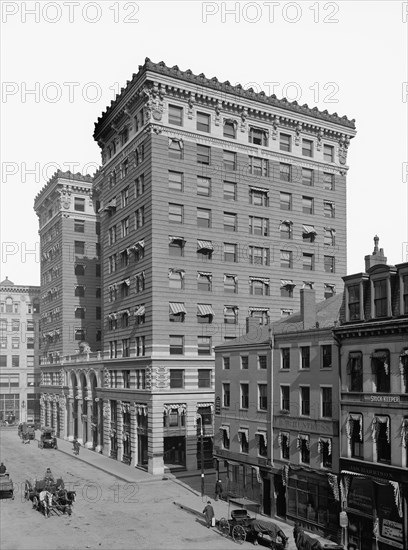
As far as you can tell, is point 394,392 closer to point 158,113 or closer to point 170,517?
point 170,517

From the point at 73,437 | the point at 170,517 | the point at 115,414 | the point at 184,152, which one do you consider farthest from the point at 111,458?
the point at 184,152

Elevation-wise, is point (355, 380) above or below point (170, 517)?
above

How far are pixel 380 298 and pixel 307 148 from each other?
3855 cm

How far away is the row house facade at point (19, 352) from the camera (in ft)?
380

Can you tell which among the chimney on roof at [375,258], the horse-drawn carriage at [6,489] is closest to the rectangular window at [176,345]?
the horse-drawn carriage at [6,489]

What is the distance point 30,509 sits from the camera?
42.9 m

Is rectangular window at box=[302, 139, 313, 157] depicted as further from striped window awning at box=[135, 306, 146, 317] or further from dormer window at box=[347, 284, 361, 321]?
dormer window at box=[347, 284, 361, 321]

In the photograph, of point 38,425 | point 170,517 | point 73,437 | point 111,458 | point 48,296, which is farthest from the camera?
point 38,425

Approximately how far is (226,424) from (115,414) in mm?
23592

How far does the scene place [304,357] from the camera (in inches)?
1593

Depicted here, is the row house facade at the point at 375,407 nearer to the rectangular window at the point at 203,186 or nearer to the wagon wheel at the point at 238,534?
the wagon wheel at the point at 238,534

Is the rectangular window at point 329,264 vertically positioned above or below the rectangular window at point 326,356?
above

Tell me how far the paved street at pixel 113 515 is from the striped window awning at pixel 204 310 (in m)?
15.1

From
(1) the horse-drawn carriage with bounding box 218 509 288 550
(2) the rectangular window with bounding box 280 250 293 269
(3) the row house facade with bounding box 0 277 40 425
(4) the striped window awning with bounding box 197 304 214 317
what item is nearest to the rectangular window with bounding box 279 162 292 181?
(2) the rectangular window with bounding box 280 250 293 269
